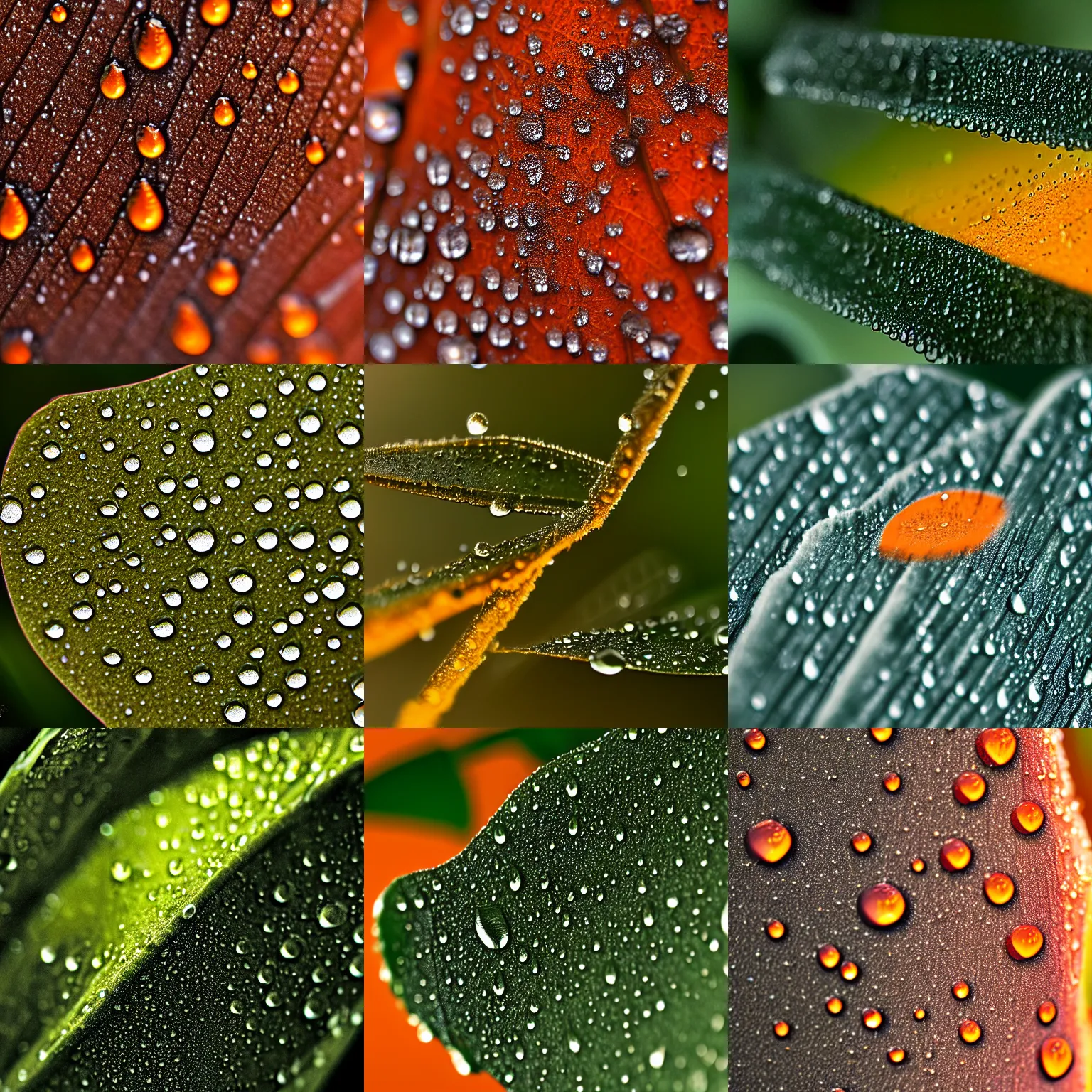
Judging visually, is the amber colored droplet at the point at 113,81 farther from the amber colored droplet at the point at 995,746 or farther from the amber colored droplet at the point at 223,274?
the amber colored droplet at the point at 995,746

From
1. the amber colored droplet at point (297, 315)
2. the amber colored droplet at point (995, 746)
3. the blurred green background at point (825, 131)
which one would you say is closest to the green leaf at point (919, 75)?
the blurred green background at point (825, 131)

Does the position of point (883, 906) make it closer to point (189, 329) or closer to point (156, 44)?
point (189, 329)

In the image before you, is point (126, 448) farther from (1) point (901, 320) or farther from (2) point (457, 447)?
(1) point (901, 320)

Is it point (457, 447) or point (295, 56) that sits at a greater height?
point (295, 56)

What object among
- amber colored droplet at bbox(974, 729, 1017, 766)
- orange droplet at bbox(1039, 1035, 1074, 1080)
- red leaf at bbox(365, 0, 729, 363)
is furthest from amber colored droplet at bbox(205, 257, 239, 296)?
orange droplet at bbox(1039, 1035, 1074, 1080)

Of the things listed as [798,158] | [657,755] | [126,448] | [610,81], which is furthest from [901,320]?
[126,448]

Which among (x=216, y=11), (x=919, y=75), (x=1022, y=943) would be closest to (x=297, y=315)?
(x=216, y=11)

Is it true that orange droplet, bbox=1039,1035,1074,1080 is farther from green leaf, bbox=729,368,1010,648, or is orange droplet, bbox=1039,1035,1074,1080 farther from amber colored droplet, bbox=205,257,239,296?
amber colored droplet, bbox=205,257,239,296
